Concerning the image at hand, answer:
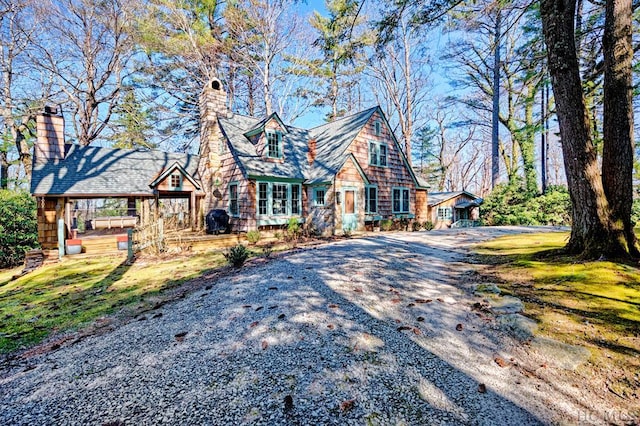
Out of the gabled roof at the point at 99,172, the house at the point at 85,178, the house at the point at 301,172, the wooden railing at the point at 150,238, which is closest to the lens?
the wooden railing at the point at 150,238

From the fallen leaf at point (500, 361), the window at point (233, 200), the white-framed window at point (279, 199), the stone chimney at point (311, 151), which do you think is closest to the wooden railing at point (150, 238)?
the window at point (233, 200)

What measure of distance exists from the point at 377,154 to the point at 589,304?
13982mm

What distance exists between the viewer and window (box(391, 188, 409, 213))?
17.5 m

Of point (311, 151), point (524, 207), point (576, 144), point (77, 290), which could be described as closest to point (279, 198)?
point (311, 151)

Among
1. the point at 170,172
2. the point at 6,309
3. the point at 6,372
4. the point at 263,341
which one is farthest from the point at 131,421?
the point at 170,172

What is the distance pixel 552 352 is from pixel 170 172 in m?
14.7

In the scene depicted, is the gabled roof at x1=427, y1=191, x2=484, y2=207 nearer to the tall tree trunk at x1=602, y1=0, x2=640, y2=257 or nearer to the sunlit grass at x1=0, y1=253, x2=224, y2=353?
the sunlit grass at x1=0, y1=253, x2=224, y2=353

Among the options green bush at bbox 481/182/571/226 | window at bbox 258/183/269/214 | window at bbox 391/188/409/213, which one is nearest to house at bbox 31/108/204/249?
window at bbox 258/183/269/214

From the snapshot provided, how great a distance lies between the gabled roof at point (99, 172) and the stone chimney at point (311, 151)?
21.5 ft

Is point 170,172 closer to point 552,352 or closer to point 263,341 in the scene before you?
point 263,341

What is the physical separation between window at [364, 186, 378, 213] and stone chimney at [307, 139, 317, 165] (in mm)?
3606

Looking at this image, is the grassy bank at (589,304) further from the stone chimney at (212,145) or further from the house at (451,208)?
the house at (451,208)

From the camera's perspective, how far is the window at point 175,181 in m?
14.1

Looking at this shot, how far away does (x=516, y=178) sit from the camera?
1991 centimetres
